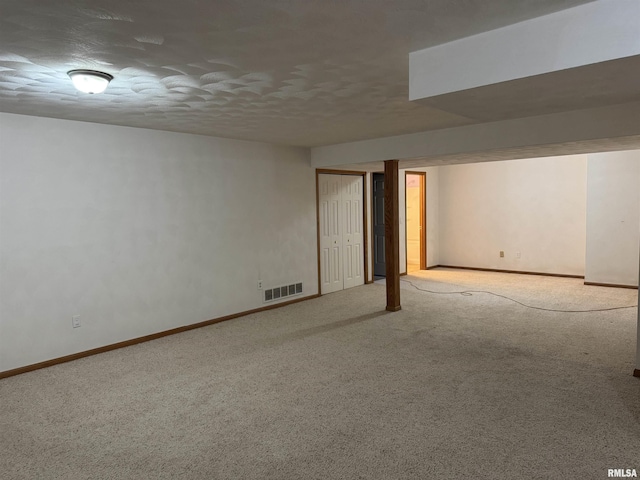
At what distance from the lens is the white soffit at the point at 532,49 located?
2062mm

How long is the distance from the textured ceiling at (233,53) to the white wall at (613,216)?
4220 mm

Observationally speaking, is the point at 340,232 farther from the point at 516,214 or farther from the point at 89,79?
the point at 89,79

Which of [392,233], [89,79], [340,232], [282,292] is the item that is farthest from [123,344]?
[340,232]

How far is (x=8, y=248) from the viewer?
3.93m

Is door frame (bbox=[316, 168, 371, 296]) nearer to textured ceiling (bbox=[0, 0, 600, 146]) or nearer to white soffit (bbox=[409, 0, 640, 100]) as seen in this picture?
textured ceiling (bbox=[0, 0, 600, 146])

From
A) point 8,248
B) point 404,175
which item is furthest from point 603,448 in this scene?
point 404,175

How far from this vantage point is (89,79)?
9.22 ft

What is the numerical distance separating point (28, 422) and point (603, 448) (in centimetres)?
364

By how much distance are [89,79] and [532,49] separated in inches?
99.6

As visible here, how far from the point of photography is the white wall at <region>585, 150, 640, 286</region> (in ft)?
22.2

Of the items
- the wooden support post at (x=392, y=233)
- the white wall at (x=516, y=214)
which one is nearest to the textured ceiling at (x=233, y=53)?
the wooden support post at (x=392, y=233)

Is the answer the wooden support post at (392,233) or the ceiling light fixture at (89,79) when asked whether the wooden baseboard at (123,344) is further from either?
the ceiling light fixture at (89,79)

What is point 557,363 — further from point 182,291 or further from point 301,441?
point 182,291

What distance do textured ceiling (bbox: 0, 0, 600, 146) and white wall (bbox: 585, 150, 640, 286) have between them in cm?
422
